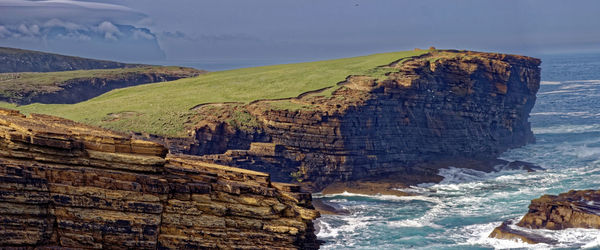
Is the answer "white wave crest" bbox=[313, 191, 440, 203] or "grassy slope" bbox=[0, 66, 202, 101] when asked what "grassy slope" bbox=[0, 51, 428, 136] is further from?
"white wave crest" bbox=[313, 191, 440, 203]

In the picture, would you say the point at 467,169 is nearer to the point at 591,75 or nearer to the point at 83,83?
the point at 83,83

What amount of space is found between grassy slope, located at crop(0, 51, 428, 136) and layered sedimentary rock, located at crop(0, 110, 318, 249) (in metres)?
45.2

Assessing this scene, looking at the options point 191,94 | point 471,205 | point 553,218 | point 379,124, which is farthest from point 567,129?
point 553,218

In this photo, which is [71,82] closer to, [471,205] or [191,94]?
[191,94]

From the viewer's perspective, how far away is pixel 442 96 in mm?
73750

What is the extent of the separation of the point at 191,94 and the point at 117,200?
58856 mm

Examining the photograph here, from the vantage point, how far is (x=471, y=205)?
54125 millimetres

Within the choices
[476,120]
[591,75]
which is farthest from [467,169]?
[591,75]

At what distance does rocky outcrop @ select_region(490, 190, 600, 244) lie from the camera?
4275cm

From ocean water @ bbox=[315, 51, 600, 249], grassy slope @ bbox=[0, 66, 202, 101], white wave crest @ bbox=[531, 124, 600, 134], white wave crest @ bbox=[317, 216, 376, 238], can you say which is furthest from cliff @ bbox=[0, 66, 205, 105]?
white wave crest @ bbox=[531, 124, 600, 134]

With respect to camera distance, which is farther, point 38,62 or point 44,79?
point 38,62

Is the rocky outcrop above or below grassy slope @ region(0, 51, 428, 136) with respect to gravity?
below

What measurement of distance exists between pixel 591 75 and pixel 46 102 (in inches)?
4672

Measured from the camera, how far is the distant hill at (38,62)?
378 ft
